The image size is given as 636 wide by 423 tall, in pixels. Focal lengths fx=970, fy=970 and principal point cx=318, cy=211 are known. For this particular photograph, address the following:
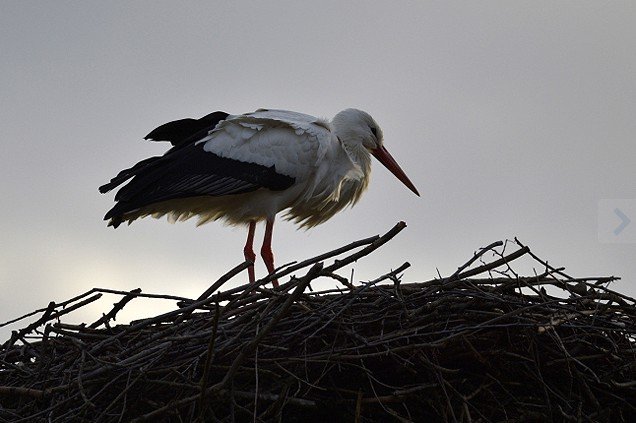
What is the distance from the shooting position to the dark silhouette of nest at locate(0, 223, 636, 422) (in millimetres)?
3381

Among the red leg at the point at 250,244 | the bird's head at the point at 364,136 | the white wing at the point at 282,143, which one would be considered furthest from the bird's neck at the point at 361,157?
the red leg at the point at 250,244

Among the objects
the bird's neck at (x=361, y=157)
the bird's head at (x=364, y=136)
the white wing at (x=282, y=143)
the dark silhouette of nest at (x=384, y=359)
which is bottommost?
the dark silhouette of nest at (x=384, y=359)

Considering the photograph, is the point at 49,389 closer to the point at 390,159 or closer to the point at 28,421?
the point at 28,421

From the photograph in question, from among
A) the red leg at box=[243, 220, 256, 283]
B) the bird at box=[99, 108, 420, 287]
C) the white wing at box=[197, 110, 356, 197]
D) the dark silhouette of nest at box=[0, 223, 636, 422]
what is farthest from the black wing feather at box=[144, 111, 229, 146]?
the dark silhouette of nest at box=[0, 223, 636, 422]

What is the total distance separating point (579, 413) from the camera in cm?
343

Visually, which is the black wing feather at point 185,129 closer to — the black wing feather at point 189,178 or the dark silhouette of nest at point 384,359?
the black wing feather at point 189,178

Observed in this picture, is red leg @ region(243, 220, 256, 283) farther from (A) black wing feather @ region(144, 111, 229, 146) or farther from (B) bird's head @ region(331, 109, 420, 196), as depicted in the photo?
(B) bird's head @ region(331, 109, 420, 196)

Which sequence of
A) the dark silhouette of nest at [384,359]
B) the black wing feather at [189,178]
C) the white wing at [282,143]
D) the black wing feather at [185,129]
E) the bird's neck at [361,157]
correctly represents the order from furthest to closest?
the bird's neck at [361,157]
the black wing feather at [185,129]
the white wing at [282,143]
the black wing feather at [189,178]
the dark silhouette of nest at [384,359]

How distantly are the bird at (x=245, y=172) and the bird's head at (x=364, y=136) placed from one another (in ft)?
0.04

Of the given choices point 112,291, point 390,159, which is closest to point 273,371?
point 112,291

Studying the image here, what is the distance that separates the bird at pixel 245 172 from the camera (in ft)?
18.7

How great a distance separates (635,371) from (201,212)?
322 cm

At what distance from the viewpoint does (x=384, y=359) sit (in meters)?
3.50

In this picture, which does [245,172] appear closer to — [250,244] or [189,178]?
[189,178]
